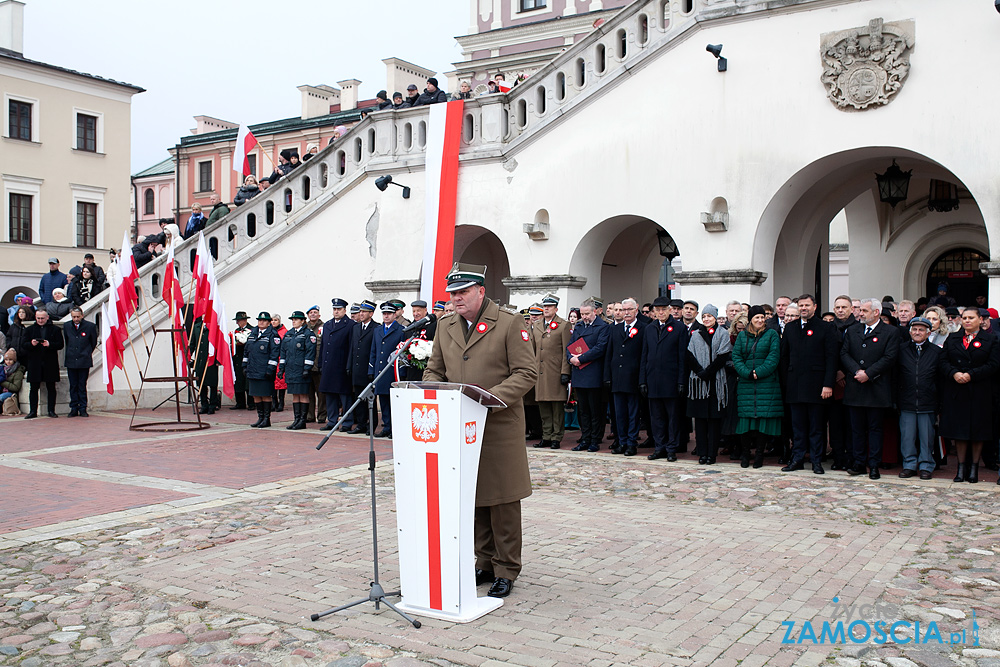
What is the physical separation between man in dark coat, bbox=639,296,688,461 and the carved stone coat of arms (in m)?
3.96

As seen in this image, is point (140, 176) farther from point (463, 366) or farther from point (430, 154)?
point (463, 366)

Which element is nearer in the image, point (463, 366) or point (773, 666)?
point (773, 666)

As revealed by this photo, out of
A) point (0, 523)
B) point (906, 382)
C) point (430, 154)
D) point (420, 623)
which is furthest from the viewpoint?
point (430, 154)

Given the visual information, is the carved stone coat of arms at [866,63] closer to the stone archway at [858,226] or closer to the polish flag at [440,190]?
the stone archway at [858,226]

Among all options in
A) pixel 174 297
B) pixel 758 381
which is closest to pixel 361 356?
pixel 174 297

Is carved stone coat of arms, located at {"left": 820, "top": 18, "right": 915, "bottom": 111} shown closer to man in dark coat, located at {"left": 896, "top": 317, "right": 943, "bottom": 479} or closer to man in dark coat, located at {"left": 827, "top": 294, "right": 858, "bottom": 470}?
man in dark coat, located at {"left": 827, "top": 294, "right": 858, "bottom": 470}

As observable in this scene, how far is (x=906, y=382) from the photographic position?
33.6 feet

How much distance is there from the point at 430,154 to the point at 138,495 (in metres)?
9.16

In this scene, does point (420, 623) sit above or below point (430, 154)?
below

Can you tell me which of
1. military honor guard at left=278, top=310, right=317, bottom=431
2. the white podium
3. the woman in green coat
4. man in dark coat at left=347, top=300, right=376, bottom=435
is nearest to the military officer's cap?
the white podium

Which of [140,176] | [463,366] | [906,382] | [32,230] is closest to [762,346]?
[906,382]

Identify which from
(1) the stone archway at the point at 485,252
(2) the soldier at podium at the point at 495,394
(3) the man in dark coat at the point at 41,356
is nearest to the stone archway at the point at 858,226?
(1) the stone archway at the point at 485,252

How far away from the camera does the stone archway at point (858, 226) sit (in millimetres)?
13516

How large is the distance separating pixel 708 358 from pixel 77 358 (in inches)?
446
